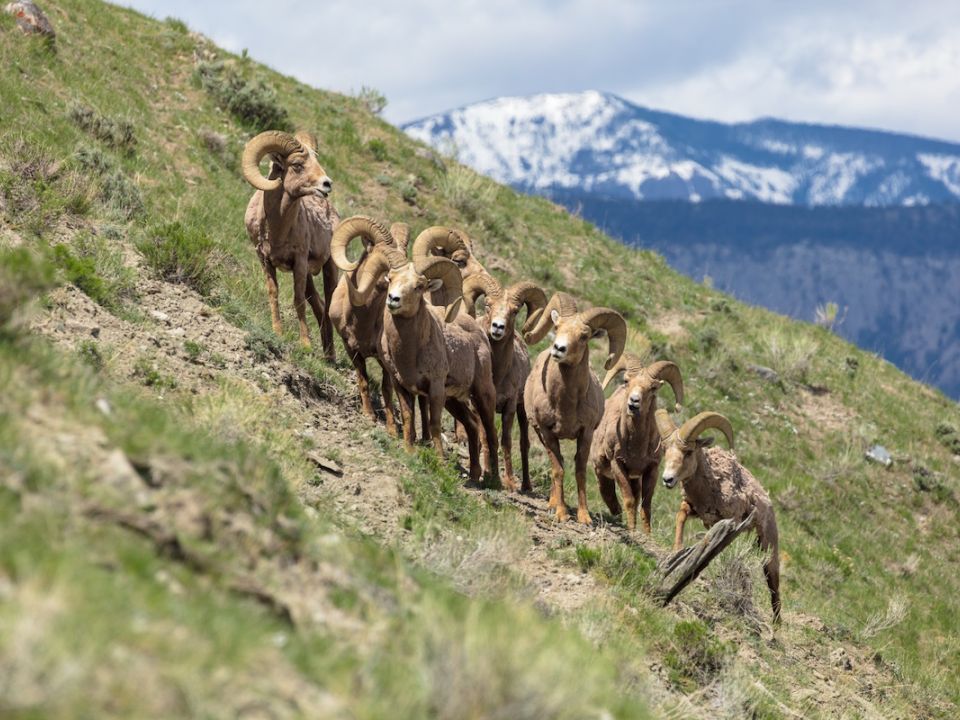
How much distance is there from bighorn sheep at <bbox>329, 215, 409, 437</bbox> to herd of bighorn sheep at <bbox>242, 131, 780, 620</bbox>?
16 mm

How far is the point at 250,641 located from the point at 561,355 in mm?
7753

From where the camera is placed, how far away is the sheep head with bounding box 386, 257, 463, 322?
36.0 ft

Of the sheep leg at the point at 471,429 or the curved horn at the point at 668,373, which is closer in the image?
the sheep leg at the point at 471,429

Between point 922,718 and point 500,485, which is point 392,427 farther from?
point 922,718

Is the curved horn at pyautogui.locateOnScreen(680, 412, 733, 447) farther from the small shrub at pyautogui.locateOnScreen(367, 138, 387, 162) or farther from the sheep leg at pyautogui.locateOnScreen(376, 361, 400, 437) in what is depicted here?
the small shrub at pyautogui.locateOnScreen(367, 138, 387, 162)

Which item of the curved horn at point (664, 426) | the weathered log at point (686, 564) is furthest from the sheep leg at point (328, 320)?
the weathered log at point (686, 564)

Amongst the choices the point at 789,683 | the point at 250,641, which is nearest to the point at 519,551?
the point at 789,683

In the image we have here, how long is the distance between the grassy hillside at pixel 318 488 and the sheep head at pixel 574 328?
5.51ft

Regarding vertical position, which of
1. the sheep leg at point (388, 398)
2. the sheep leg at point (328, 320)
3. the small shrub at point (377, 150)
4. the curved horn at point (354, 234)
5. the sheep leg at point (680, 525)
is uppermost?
the small shrub at point (377, 150)

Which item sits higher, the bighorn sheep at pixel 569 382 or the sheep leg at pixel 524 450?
the bighorn sheep at pixel 569 382

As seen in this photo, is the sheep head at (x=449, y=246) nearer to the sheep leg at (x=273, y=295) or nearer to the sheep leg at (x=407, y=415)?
the sheep leg at (x=273, y=295)

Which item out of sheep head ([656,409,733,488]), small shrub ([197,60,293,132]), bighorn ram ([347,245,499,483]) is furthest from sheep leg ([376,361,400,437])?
small shrub ([197,60,293,132])

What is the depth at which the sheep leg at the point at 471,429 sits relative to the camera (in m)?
11.6

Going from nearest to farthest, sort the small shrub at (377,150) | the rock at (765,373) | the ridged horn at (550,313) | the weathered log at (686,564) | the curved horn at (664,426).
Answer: the weathered log at (686,564), the ridged horn at (550,313), the curved horn at (664,426), the rock at (765,373), the small shrub at (377,150)
